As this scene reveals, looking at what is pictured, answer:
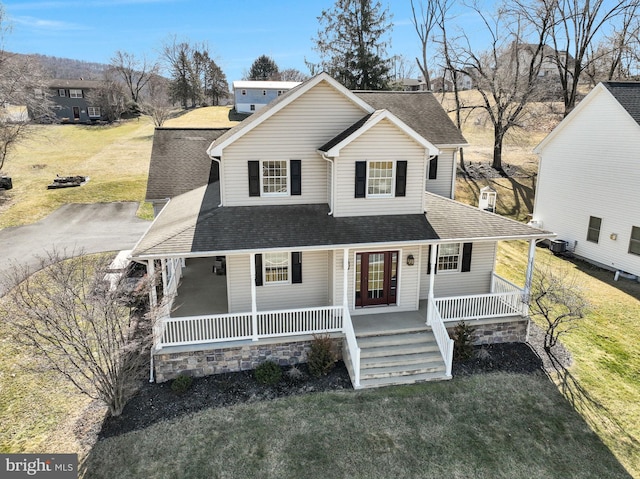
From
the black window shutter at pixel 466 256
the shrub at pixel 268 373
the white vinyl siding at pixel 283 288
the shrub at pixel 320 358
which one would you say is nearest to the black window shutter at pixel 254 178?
the white vinyl siding at pixel 283 288

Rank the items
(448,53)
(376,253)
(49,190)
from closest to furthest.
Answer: (376,253)
(49,190)
(448,53)

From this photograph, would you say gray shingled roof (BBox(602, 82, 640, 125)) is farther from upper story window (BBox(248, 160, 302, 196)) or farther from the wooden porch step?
upper story window (BBox(248, 160, 302, 196))

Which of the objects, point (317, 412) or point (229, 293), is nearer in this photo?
point (317, 412)

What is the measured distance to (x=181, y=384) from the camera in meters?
10.7

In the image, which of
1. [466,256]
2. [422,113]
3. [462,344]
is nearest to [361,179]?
[466,256]

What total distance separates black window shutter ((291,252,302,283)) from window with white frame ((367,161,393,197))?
3.04 meters

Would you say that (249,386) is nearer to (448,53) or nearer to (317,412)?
(317,412)

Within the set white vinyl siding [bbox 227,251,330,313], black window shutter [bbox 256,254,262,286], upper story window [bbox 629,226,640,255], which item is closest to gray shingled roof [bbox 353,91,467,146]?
upper story window [bbox 629,226,640,255]

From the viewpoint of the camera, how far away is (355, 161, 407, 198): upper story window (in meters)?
12.8

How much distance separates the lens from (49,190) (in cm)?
3183

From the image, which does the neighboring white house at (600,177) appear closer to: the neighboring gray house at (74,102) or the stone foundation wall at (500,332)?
the stone foundation wall at (500,332)

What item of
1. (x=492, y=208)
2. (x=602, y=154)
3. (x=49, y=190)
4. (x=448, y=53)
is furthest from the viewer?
(x=448, y=53)

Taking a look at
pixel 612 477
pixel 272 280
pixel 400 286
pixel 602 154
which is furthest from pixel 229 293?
pixel 602 154

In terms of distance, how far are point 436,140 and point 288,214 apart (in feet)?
30.4
